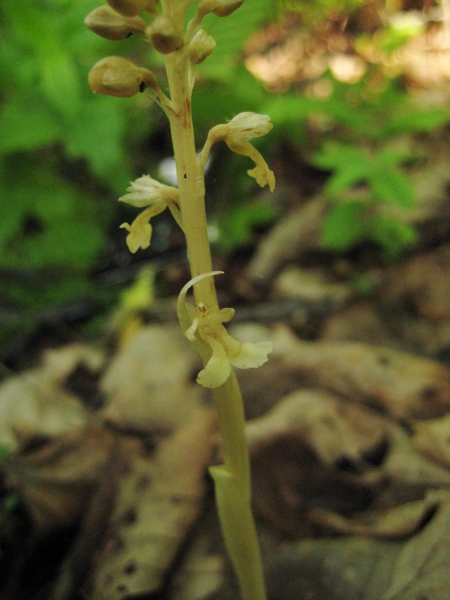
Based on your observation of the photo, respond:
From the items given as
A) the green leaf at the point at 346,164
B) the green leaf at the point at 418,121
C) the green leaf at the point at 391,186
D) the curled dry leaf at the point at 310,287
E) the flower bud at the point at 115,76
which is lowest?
the curled dry leaf at the point at 310,287

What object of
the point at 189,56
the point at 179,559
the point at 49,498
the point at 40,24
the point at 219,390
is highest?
the point at 40,24

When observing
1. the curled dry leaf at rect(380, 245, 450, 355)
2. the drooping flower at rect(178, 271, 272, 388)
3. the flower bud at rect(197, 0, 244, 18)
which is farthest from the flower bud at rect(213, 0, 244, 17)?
the curled dry leaf at rect(380, 245, 450, 355)

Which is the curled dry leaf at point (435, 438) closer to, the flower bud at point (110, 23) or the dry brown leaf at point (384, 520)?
the dry brown leaf at point (384, 520)

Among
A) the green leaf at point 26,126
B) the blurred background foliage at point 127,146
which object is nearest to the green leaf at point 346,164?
the blurred background foliage at point 127,146

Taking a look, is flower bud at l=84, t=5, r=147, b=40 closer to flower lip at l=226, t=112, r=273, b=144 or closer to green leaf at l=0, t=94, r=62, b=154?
flower lip at l=226, t=112, r=273, b=144

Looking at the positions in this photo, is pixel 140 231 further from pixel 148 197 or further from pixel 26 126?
pixel 26 126

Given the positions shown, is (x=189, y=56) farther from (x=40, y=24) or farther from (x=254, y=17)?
(x=254, y=17)

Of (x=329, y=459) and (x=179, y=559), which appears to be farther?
(x=329, y=459)

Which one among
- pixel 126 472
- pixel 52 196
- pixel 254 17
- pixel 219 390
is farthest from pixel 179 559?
pixel 254 17
